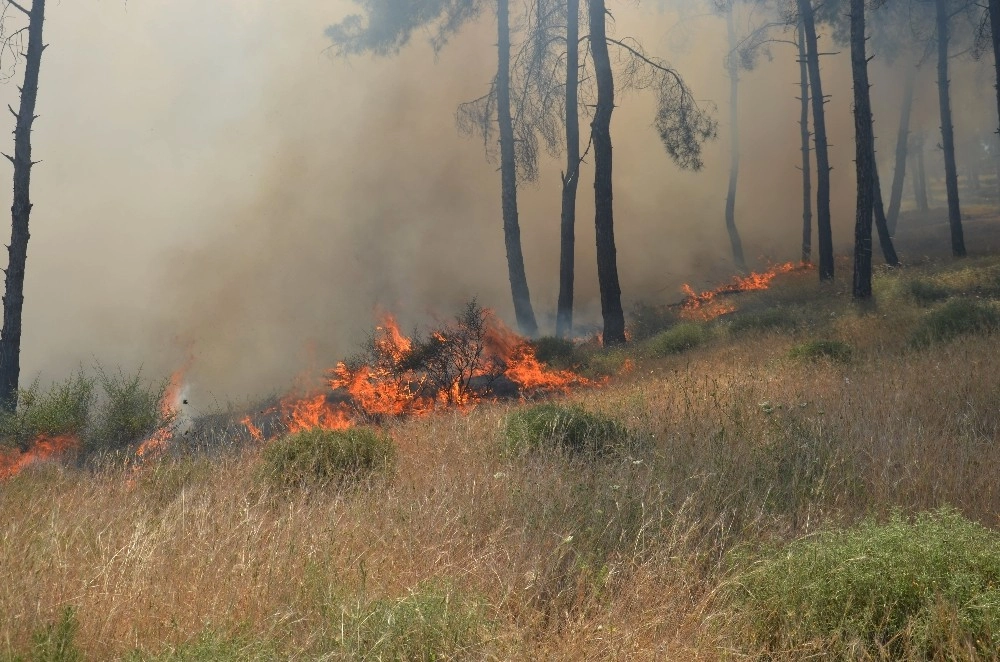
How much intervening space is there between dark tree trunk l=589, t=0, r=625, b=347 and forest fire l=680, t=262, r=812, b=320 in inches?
124

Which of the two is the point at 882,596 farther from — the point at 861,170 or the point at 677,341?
the point at 861,170

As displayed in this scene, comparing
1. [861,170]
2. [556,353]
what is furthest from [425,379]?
[861,170]

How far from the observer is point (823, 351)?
33.9 feet

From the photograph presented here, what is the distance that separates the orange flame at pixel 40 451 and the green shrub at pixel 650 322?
1100cm

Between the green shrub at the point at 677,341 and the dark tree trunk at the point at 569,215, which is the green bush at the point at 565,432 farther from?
the dark tree trunk at the point at 569,215

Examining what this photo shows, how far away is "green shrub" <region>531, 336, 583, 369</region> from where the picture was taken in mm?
13923

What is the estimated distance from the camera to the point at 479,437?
7.57 metres

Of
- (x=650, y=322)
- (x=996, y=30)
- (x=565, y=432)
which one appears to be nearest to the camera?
(x=565, y=432)

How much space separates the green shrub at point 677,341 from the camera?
14.0 m

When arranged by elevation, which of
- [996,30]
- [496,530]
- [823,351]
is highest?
[996,30]

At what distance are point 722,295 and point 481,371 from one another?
1127 cm

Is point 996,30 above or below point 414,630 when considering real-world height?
above

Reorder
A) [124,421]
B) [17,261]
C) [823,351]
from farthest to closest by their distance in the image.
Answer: [17,261], [823,351], [124,421]

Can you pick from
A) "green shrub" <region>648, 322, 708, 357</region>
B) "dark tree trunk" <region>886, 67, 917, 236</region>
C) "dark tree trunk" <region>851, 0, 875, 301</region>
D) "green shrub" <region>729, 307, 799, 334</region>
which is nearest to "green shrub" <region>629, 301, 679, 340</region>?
"green shrub" <region>729, 307, 799, 334</region>
